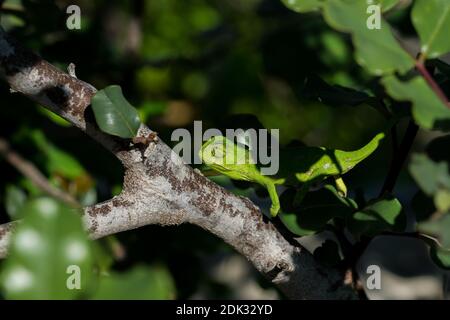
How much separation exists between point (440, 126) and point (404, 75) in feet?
0.34

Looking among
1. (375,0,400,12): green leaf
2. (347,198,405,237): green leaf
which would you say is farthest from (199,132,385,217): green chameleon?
(375,0,400,12): green leaf

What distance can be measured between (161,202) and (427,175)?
50 cm

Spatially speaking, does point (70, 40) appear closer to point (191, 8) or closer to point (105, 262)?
point (105, 262)

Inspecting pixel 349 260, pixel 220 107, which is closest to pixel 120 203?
pixel 349 260

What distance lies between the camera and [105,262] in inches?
67.4

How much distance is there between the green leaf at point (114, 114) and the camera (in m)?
1.08

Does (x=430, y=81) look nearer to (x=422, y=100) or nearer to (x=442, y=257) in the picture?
(x=422, y=100)

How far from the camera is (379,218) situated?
120 cm

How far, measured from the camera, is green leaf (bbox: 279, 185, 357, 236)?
1304 millimetres

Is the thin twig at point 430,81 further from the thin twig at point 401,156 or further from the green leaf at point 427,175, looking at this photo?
the thin twig at point 401,156

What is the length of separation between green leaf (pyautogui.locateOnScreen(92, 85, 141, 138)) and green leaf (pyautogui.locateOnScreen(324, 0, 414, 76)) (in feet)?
1.10

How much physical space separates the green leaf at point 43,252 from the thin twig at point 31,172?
3.75 ft

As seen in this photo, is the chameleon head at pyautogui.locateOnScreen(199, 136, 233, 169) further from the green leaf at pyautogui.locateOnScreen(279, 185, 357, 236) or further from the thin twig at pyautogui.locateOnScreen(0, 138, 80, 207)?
the thin twig at pyautogui.locateOnScreen(0, 138, 80, 207)

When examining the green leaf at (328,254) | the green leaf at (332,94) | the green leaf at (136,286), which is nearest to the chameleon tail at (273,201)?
the green leaf at (328,254)
